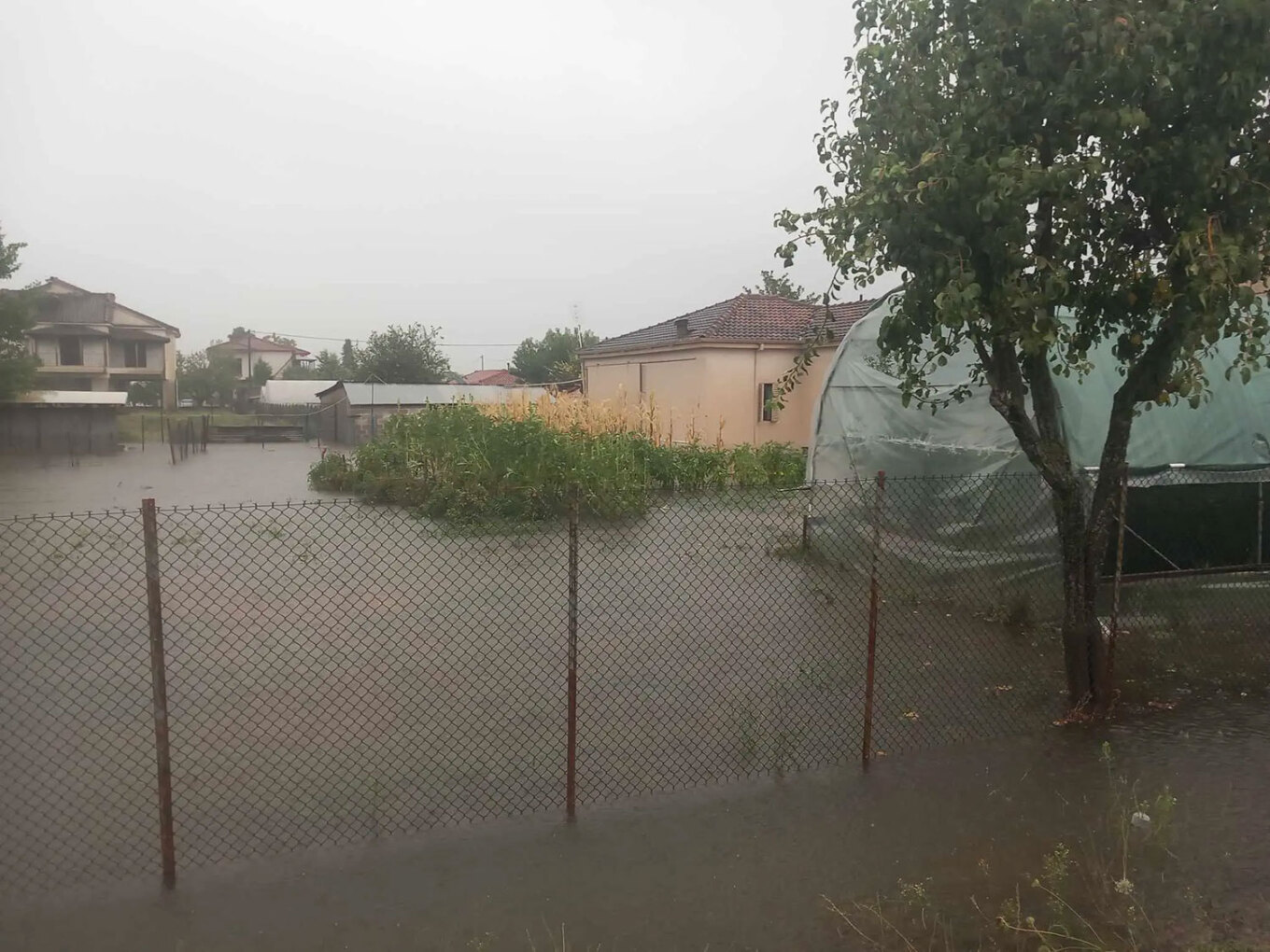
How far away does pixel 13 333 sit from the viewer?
99.4 feet

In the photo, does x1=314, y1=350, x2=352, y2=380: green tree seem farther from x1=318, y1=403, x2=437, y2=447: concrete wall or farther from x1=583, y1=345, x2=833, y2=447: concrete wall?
x1=583, y1=345, x2=833, y2=447: concrete wall

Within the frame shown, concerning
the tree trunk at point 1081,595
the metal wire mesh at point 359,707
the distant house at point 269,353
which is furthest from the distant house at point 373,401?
the distant house at point 269,353

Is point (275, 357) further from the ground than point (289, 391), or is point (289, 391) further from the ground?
point (275, 357)

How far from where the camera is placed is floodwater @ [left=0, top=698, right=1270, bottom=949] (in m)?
3.59

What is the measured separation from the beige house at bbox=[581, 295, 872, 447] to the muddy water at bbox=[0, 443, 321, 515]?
362 inches

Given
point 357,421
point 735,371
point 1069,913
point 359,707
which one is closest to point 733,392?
point 735,371

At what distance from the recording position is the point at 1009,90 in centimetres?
519

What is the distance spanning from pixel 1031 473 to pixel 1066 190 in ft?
13.2

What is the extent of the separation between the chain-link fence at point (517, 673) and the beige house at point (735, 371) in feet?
46.2

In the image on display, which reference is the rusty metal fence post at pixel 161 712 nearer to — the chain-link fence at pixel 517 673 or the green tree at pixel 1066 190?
the chain-link fence at pixel 517 673

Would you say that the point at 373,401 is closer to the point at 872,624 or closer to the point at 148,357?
the point at 148,357

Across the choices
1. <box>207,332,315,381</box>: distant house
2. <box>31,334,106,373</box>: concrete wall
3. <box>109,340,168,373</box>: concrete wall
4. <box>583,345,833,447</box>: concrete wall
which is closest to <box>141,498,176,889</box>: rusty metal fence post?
<box>583,345,833,447</box>: concrete wall

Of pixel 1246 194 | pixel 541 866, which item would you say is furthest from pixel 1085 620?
pixel 541 866

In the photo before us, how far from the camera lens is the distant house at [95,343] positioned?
41844 mm
